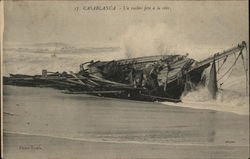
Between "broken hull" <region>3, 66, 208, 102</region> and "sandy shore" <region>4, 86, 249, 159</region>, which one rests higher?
"broken hull" <region>3, 66, 208, 102</region>

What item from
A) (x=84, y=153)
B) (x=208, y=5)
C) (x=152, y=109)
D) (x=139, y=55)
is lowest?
(x=84, y=153)

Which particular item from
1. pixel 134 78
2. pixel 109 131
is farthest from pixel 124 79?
pixel 109 131

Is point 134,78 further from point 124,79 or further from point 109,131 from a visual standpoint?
point 109,131

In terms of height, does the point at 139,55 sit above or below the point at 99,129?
above

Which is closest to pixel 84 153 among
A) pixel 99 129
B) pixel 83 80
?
pixel 99 129

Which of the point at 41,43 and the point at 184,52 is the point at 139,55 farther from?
the point at 41,43

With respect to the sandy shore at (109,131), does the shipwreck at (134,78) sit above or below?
above
